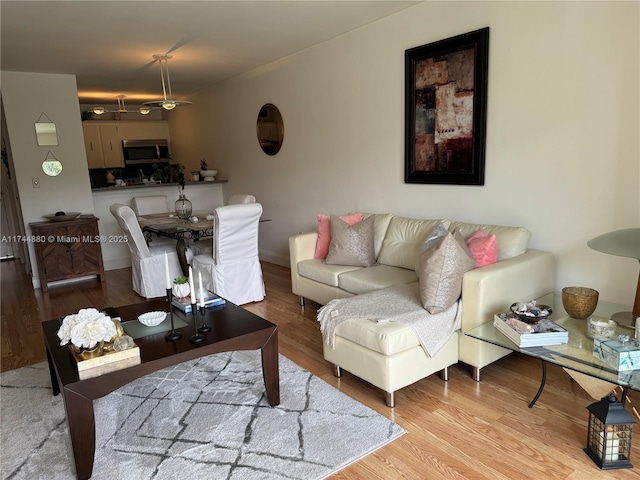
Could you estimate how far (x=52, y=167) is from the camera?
205 inches

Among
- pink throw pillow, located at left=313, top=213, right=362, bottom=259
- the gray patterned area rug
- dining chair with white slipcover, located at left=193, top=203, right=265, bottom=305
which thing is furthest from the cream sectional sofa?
dining chair with white slipcover, located at left=193, top=203, right=265, bottom=305

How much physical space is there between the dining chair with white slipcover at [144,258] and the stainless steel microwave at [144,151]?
415 centimetres

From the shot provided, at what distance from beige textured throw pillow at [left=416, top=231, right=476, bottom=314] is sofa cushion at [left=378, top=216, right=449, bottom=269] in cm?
85

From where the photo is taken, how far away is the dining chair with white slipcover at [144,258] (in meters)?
4.16

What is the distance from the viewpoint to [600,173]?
2609 millimetres

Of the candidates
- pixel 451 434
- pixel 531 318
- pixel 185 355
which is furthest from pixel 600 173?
pixel 185 355

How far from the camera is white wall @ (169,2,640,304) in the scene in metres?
2.52

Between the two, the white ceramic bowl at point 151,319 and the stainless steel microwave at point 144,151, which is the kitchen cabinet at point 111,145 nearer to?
the stainless steel microwave at point 144,151

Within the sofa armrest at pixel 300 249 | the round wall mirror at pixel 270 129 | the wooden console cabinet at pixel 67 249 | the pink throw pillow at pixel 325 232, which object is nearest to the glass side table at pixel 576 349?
the pink throw pillow at pixel 325 232

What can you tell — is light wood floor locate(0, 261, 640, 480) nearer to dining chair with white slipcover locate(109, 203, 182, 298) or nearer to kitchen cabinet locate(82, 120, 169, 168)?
dining chair with white slipcover locate(109, 203, 182, 298)

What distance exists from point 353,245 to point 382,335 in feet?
4.70

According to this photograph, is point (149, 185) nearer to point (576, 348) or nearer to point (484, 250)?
point (484, 250)

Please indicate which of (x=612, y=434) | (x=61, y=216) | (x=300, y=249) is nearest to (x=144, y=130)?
(x=61, y=216)

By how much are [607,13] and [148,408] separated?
3.37 m
